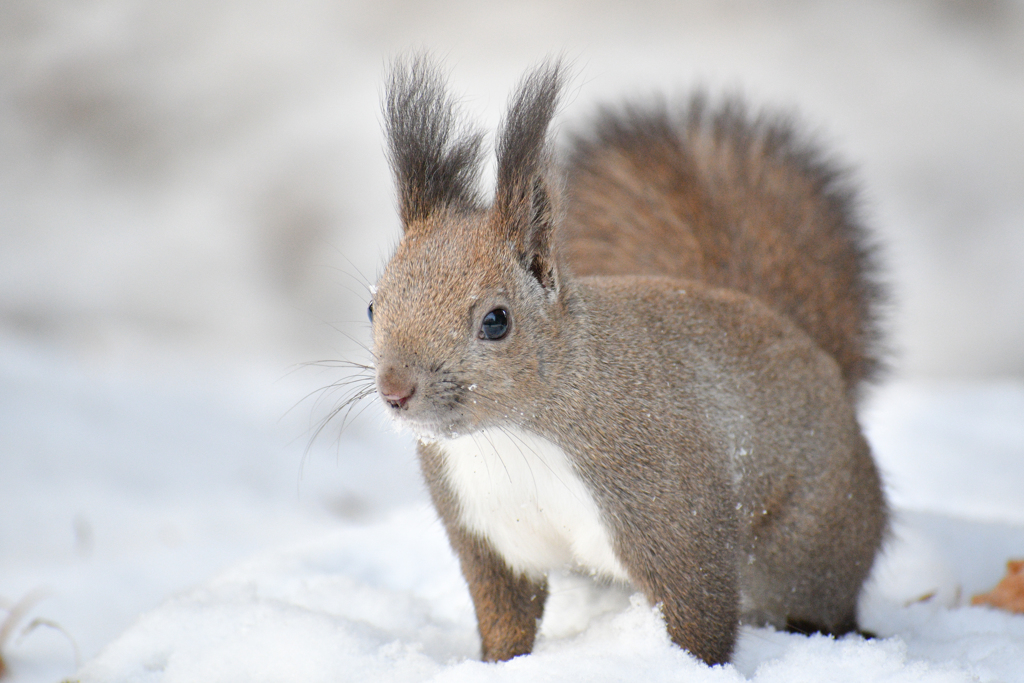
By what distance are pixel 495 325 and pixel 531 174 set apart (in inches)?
10.9

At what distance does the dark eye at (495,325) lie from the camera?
4.65ft

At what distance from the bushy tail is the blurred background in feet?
6.89

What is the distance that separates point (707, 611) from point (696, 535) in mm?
136

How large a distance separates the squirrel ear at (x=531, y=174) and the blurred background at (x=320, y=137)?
3.07 m

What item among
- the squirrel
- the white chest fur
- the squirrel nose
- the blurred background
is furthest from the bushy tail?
the blurred background

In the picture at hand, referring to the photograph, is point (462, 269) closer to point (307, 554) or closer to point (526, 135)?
point (526, 135)

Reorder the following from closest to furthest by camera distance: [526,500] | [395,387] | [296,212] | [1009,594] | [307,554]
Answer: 1. [395,387]
2. [526,500]
3. [1009,594]
4. [307,554]
5. [296,212]

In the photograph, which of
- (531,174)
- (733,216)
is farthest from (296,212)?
(531,174)

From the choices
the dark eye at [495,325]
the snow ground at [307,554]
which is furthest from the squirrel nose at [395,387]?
the snow ground at [307,554]

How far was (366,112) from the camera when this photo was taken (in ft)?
16.6

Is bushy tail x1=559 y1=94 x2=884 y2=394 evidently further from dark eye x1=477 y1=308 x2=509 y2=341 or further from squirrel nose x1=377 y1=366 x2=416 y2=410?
squirrel nose x1=377 y1=366 x2=416 y2=410

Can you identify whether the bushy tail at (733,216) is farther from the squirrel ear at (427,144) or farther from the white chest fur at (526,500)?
the white chest fur at (526,500)

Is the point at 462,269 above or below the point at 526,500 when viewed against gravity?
above

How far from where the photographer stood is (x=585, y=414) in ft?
4.97
